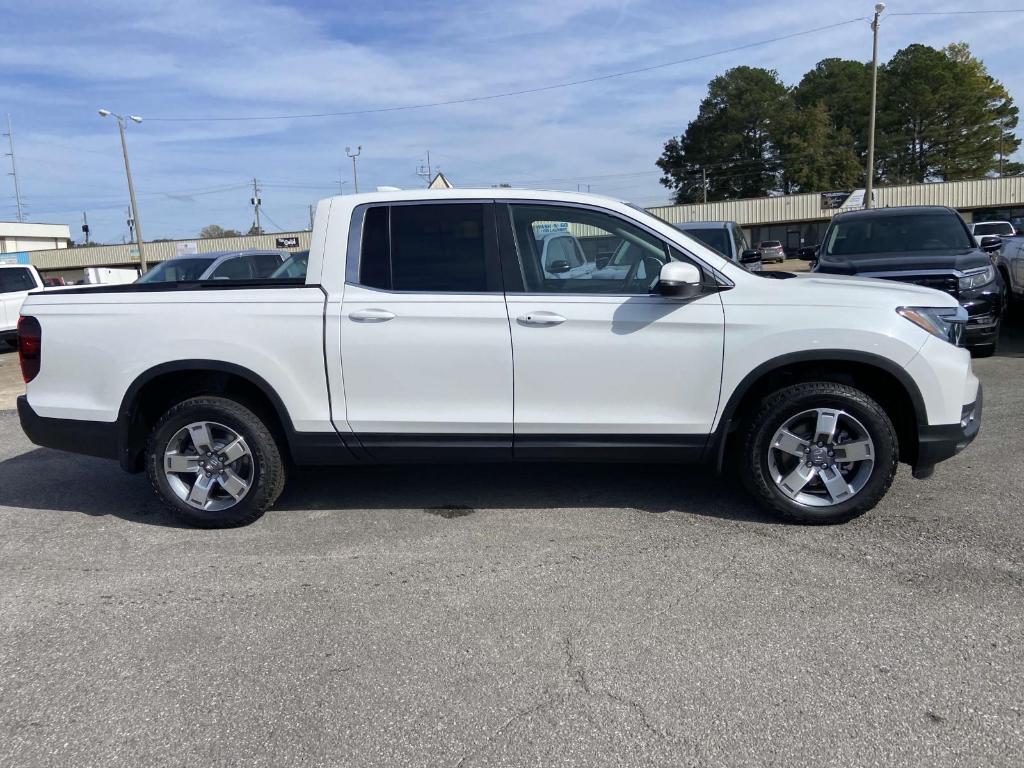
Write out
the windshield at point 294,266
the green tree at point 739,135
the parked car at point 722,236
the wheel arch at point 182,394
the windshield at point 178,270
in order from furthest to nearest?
the green tree at point 739,135 → the windshield at point 178,270 → the windshield at point 294,266 → the parked car at point 722,236 → the wheel arch at point 182,394

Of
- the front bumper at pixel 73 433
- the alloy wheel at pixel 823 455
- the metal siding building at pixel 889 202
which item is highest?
the metal siding building at pixel 889 202

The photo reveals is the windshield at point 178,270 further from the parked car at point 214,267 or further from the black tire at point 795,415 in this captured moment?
the black tire at point 795,415

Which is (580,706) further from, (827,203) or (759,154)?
(759,154)

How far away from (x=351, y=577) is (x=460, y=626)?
78 cm

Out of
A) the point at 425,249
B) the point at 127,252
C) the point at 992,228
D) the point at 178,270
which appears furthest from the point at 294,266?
the point at 127,252

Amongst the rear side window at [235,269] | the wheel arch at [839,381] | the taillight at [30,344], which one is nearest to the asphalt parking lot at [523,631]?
the wheel arch at [839,381]

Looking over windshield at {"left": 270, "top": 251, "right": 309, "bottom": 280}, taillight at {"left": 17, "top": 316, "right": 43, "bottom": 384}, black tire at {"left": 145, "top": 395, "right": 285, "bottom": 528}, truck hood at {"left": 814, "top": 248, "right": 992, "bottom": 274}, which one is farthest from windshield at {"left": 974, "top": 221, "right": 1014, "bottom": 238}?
taillight at {"left": 17, "top": 316, "right": 43, "bottom": 384}

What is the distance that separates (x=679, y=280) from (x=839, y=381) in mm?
1111

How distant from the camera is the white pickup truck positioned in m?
4.23

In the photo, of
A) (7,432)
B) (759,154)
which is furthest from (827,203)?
(7,432)

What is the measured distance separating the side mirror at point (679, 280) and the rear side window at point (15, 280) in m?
15.1

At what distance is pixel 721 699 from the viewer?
110 inches

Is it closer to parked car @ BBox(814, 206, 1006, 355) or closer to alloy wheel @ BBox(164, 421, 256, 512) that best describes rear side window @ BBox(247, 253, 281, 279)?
parked car @ BBox(814, 206, 1006, 355)

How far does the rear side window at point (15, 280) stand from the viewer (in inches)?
599
